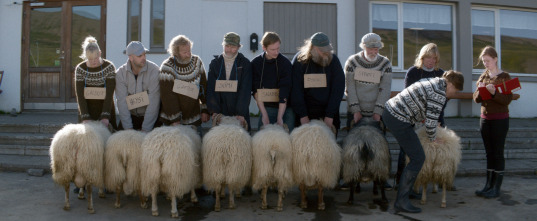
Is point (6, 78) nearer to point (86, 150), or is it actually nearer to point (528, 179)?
point (86, 150)

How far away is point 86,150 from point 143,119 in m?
1.10

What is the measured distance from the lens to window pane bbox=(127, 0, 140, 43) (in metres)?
9.60

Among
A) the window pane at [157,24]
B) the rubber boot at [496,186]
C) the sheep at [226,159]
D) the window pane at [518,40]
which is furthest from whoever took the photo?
the window pane at [518,40]

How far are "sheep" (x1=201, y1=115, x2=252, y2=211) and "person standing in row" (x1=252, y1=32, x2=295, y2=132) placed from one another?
78cm

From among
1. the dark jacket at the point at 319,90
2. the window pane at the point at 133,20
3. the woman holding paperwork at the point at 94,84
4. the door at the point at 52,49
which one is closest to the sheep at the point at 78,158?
the woman holding paperwork at the point at 94,84

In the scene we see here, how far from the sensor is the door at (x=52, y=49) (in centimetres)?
1002

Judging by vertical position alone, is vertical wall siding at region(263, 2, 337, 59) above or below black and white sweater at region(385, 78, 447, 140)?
above

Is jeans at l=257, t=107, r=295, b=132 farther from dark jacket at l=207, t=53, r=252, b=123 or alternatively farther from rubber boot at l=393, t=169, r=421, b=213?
rubber boot at l=393, t=169, r=421, b=213

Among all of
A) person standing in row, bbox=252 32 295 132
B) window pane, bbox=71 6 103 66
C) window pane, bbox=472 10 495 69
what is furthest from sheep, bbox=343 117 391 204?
window pane, bbox=472 10 495 69

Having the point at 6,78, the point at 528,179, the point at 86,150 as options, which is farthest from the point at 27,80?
the point at 528,179

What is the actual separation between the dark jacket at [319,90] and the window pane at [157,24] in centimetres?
510

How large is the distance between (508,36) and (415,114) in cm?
827

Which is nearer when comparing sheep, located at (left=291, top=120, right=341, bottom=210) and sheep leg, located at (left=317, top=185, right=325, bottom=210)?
sheep, located at (left=291, top=120, right=341, bottom=210)

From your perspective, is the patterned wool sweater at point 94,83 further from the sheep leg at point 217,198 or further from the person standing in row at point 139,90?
the sheep leg at point 217,198
